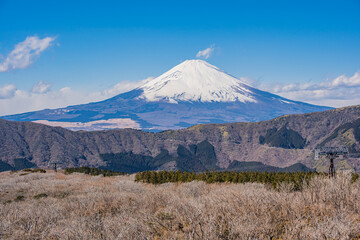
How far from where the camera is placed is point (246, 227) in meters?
12.9

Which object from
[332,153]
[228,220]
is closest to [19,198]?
[228,220]

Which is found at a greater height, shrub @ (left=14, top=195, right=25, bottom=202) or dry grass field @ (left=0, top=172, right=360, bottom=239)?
dry grass field @ (left=0, top=172, right=360, bottom=239)

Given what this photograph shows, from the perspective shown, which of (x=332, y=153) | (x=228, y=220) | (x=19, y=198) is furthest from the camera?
(x=332, y=153)

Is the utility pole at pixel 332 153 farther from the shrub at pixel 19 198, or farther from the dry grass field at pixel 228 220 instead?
the shrub at pixel 19 198

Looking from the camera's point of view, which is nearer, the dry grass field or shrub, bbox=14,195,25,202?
the dry grass field

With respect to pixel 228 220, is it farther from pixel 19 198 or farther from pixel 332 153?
pixel 332 153

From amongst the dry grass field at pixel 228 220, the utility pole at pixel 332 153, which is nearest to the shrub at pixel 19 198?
the dry grass field at pixel 228 220

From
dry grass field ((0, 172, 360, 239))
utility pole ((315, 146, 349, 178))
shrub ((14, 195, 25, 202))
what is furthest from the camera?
utility pole ((315, 146, 349, 178))

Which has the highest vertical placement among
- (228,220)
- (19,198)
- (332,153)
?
(228,220)

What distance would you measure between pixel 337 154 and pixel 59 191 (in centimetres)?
4143

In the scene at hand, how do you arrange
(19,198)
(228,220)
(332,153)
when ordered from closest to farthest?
(228,220) < (19,198) < (332,153)

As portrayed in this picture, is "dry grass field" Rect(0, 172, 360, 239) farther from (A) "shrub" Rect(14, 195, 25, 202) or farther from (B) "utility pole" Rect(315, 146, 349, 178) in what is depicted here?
(B) "utility pole" Rect(315, 146, 349, 178)

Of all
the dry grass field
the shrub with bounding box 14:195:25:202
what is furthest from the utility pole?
the shrub with bounding box 14:195:25:202

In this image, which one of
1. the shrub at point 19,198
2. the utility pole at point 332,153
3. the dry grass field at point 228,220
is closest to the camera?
the dry grass field at point 228,220
